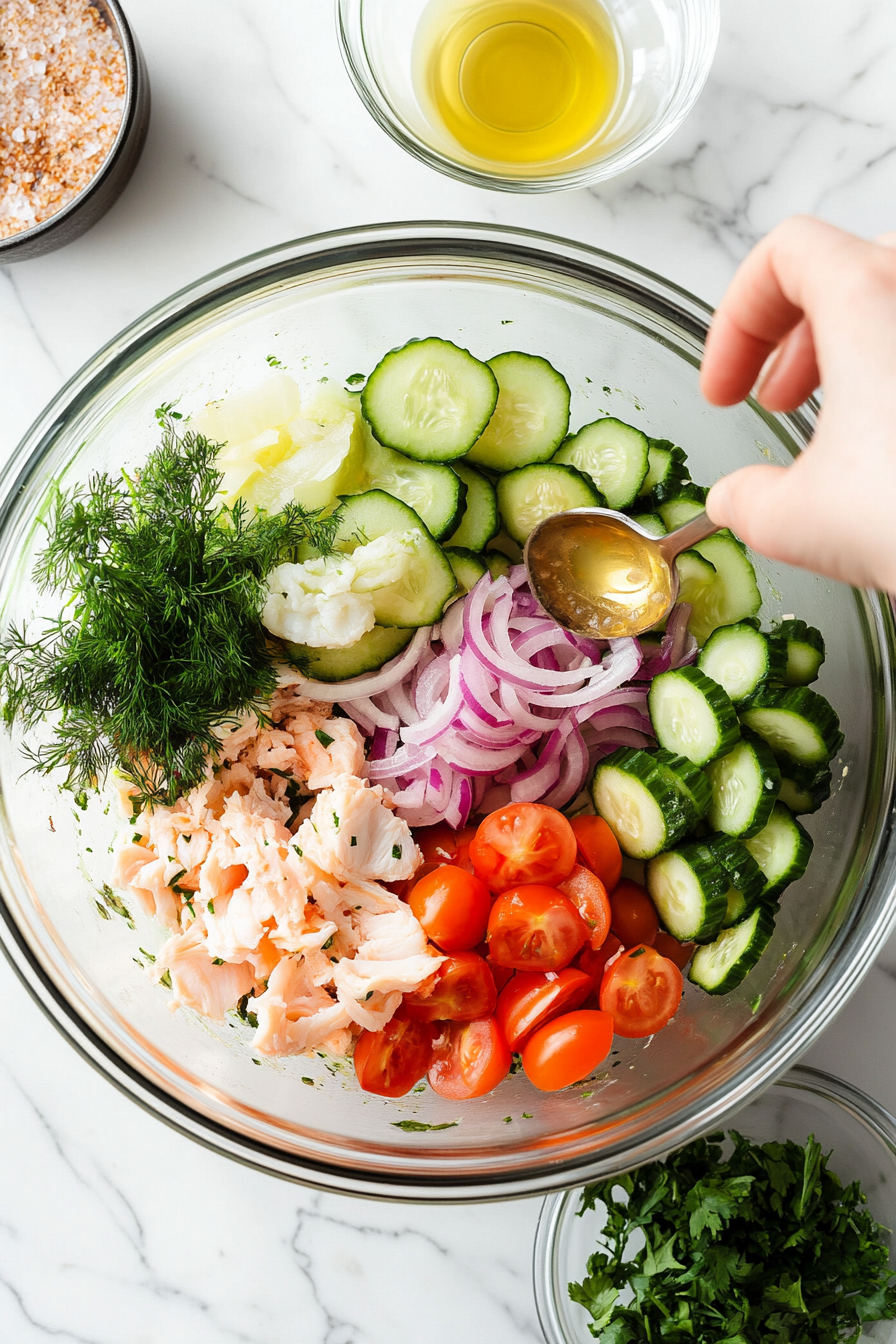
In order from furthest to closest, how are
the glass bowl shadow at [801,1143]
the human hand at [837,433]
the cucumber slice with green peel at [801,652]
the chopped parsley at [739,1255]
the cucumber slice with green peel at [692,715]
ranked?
the glass bowl shadow at [801,1143]
the chopped parsley at [739,1255]
the cucumber slice with green peel at [801,652]
the cucumber slice with green peel at [692,715]
the human hand at [837,433]

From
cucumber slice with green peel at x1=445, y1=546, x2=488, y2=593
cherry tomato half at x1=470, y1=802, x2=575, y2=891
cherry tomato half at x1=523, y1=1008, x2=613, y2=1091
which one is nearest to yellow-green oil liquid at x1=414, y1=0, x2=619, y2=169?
cucumber slice with green peel at x1=445, y1=546, x2=488, y2=593

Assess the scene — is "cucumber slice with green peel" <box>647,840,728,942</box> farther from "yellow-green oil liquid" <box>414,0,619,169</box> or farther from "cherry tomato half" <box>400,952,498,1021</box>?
"yellow-green oil liquid" <box>414,0,619,169</box>

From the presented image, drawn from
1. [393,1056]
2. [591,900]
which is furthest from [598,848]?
[393,1056]

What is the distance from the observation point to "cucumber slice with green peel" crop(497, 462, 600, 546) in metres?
1.89

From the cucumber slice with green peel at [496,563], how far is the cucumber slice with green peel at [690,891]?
0.64 meters

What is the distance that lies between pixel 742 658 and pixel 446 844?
68 centimetres

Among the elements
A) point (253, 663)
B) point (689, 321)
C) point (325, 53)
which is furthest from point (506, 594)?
point (325, 53)

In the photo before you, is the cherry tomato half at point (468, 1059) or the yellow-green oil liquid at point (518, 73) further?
the yellow-green oil liquid at point (518, 73)

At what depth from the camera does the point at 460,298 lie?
208cm

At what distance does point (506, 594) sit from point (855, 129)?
1.37 m

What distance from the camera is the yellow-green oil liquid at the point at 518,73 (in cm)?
220

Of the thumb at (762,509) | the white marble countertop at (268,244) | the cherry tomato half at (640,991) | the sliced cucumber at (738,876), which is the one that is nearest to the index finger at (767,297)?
the thumb at (762,509)

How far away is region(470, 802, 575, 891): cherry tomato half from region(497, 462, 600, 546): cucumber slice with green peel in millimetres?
565

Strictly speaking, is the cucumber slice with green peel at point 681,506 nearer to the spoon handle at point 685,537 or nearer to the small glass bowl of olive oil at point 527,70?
the spoon handle at point 685,537
